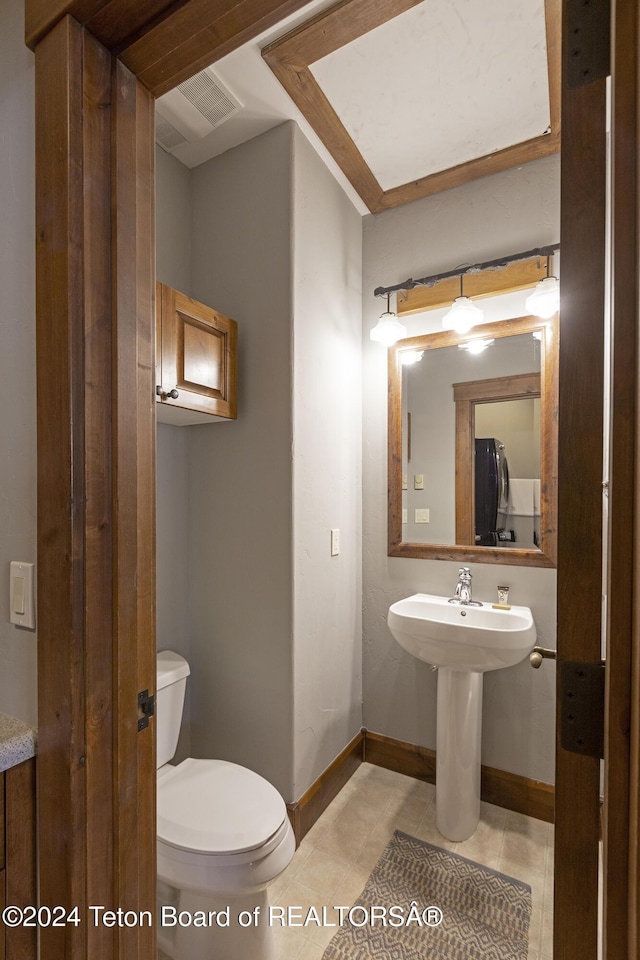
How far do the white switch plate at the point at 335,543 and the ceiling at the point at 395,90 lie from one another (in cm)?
Answer: 151

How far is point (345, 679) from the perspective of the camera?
207 cm

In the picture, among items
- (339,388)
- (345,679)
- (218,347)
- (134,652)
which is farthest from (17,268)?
(345,679)

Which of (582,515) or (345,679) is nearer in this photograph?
(582,515)

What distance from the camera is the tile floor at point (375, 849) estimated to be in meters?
1.36

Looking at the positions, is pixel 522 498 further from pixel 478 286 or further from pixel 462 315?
pixel 478 286

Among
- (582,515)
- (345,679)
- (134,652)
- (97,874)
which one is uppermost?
(582,515)

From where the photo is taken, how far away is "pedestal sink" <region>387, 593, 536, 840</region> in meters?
1.64

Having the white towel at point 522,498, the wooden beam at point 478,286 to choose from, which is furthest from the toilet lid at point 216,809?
the wooden beam at point 478,286

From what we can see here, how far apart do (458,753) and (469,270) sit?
1899 mm

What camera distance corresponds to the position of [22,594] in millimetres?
806

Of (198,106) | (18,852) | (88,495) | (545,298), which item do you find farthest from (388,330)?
(18,852)

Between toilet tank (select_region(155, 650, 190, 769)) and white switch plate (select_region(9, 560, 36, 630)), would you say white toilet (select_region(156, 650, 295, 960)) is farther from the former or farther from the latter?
white switch plate (select_region(9, 560, 36, 630))

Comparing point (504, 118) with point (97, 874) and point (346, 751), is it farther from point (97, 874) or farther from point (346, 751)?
point (346, 751)

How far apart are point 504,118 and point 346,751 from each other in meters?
2.58
